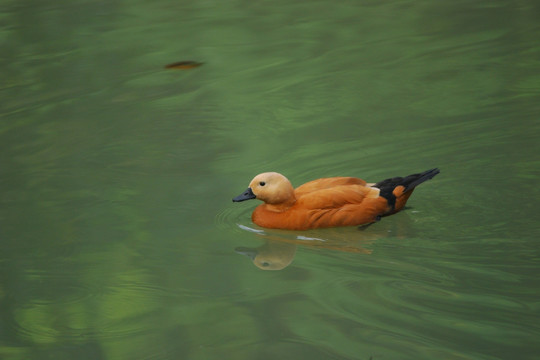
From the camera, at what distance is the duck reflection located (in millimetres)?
4938

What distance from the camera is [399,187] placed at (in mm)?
5465

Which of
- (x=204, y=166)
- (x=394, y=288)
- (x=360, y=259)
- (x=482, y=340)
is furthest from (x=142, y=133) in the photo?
(x=482, y=340)

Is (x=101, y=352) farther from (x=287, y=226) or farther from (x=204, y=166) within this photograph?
(x=204, y=166)

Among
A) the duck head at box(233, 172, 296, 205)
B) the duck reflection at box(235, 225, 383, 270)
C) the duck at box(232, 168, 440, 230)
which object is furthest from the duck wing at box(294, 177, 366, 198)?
the duck reflection at box(235, 225, 383, 270)

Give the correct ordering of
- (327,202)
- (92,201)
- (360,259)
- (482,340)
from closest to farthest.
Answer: (482,340)
(360,259)
(327,202)
(92,201)

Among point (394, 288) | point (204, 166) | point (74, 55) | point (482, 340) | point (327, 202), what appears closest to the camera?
point (482, 340)

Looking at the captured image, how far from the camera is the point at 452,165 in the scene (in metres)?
6.16

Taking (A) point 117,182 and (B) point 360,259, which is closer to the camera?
(B) point 360,259

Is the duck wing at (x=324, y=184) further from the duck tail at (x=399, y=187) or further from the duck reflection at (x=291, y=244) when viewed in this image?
the duck reflection at (x=291, y=244)

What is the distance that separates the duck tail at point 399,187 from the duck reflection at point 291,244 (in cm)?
33

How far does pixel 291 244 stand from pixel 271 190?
0.43 metres

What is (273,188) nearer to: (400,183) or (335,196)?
(335,196)

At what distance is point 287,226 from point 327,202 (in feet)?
1.06

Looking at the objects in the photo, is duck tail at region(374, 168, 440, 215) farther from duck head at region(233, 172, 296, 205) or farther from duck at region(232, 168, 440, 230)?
duck head at region(233, 172, 296, 205)
